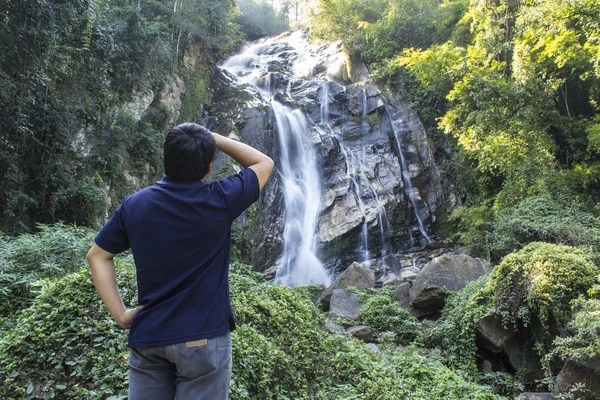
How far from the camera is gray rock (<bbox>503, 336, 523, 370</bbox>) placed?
6.14 m

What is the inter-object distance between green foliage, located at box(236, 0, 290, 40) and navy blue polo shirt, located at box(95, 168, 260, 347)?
30.7 metres

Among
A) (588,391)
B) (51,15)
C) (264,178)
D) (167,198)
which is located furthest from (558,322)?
(51,15)

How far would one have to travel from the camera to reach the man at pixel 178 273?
150cm

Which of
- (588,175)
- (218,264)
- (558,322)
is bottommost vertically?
(558,322)

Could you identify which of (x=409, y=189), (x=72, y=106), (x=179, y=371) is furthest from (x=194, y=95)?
(x=179, y=371)

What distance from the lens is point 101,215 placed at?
11.3m

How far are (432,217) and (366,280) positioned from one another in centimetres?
708

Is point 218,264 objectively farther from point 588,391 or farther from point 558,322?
point 558,322

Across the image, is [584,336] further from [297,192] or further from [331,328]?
[297,192]

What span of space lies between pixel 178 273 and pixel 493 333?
248 inches

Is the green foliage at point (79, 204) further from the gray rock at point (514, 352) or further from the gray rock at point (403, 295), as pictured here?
the gray rock at point (514, 352)

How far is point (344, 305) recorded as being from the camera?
8828 millimetres

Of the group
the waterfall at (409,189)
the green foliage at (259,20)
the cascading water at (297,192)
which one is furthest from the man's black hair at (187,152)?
the green foliage at (259,20)

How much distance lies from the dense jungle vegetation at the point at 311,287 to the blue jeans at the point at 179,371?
1621mm
